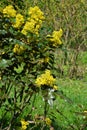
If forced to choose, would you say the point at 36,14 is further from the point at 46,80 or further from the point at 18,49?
the point at 46,80

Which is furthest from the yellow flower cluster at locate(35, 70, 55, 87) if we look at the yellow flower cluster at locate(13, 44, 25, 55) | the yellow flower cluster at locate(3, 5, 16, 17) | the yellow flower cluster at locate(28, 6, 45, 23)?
the yellow flower cluster at locate(3, 5, 16, 17)

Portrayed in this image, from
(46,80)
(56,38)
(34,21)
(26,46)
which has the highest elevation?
(34,21)

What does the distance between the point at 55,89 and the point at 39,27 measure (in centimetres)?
55

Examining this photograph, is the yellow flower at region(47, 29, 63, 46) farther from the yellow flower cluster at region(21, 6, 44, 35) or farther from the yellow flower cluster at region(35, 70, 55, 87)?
the yellow flower cluster at region(35, 70, 55, 87)

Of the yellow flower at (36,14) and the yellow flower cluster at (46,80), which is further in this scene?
the yellow flower at (36,14)

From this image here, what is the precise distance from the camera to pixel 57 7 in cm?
1005

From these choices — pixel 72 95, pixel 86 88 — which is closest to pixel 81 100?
pixel 72 95

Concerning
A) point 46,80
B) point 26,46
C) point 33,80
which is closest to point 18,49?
point 26,46

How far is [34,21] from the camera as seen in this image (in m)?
3.12

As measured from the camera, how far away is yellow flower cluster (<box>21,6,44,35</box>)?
3.08 m

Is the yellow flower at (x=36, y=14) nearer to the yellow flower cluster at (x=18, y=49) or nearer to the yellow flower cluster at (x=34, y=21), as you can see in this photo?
the yellow flower cluster at (x=34, y=21)

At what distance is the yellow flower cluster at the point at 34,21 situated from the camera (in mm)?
3076

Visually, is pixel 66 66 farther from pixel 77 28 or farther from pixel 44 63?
pixel 44 63

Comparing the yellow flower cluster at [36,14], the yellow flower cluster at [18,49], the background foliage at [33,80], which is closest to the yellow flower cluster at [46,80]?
the background foliage at [33,80]
